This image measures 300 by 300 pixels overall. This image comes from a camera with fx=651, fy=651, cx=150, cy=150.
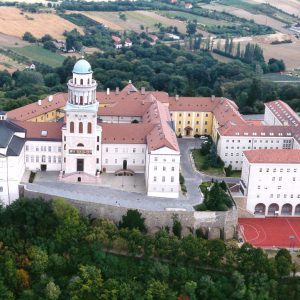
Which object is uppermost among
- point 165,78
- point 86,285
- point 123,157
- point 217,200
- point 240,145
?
point 123,157

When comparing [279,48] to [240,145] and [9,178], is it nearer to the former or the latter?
[240,145]

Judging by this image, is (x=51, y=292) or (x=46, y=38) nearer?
(x=51, y=292)

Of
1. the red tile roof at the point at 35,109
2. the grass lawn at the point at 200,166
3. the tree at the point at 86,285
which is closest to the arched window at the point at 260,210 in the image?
the grass lawn at the point at 200,166

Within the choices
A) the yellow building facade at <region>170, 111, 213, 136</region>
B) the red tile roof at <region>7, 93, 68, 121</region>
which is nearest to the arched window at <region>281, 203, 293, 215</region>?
the yellow building facade at <region>170, 111, 213, 136</region>

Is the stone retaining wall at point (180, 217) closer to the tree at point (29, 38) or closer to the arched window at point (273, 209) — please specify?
the arched window at point (273, 209)

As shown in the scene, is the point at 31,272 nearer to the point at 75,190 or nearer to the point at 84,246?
the point at 84,246

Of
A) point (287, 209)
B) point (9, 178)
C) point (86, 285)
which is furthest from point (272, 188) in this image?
point (9, 178)
